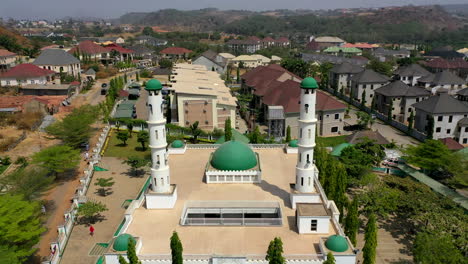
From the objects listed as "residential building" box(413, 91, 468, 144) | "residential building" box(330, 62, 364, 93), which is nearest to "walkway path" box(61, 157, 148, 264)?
"residential building" box(413, 91, 468, 144)

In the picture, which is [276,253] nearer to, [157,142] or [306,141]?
[306,141]

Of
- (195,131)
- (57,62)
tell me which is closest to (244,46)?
(57,62)

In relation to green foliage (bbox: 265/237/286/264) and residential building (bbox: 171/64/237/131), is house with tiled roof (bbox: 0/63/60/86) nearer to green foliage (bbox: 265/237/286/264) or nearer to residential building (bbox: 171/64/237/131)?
residential building (bbox: 171/64/237/131)

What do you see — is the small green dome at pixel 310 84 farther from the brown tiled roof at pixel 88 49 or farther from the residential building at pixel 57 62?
the brown tiled roof at pixel 88 49

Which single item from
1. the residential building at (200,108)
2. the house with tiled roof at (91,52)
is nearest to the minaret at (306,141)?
the residential building at (200,108)

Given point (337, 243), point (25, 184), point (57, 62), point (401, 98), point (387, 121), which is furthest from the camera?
point (57, 62)

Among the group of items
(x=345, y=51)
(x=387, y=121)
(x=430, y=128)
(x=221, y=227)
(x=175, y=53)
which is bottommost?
(x=387, y=121)
